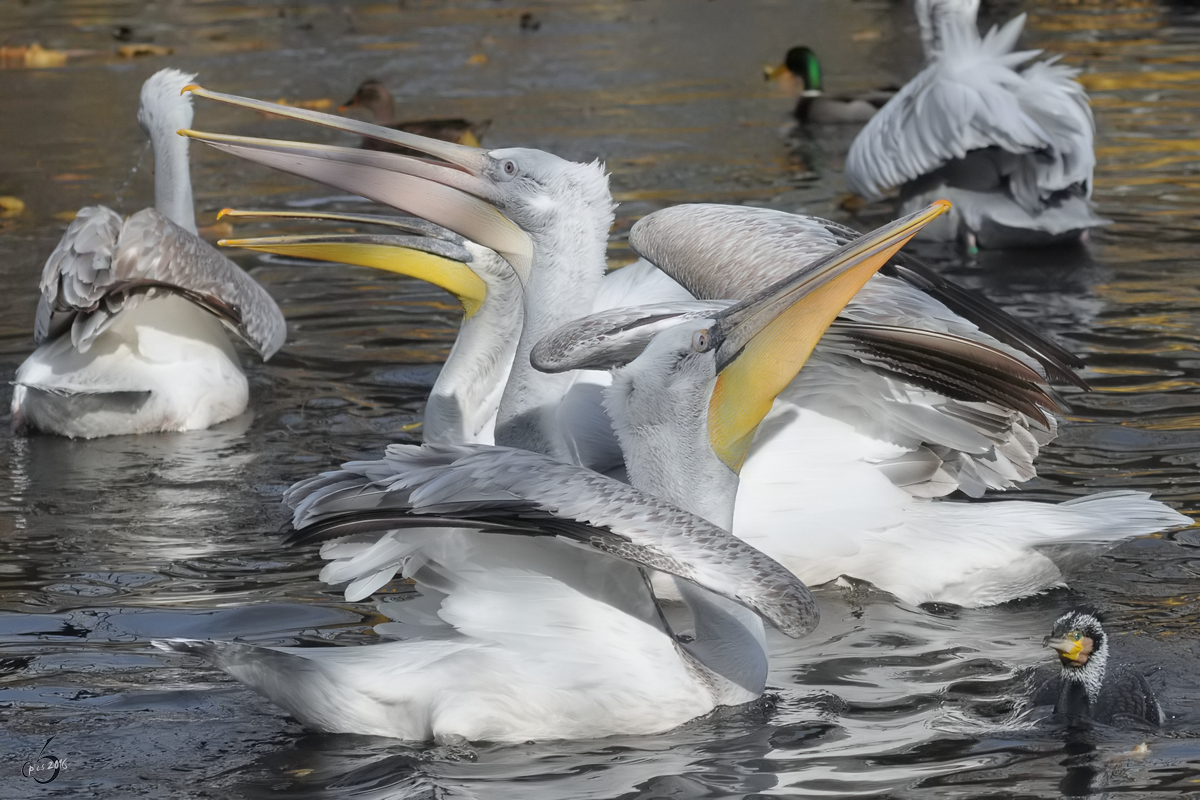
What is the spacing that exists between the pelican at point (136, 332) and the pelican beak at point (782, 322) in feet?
8.28

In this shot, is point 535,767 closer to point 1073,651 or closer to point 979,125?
point 1073,651

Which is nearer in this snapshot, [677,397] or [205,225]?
[677,397]

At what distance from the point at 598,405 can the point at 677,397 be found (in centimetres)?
90

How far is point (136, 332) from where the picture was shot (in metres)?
5.54

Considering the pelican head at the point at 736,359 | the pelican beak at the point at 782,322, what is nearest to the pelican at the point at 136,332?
the pelican head at the point at 736,359

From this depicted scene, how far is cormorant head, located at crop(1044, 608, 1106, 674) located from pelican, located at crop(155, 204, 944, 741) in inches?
→ 23.0

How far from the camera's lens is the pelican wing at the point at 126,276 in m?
5.21

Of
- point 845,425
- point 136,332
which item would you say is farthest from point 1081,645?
point 136,332

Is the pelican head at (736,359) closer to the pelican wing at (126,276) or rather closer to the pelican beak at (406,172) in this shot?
the pelican beak at (406,172)

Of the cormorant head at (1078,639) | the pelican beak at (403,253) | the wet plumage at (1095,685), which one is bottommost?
the wet plumage at (1095,685)

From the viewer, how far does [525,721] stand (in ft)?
10.6

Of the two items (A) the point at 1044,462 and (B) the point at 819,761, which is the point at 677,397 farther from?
(A) the point at 1044,462

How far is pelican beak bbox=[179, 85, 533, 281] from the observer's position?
412 cm

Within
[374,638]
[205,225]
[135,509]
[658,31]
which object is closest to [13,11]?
[658,31]
